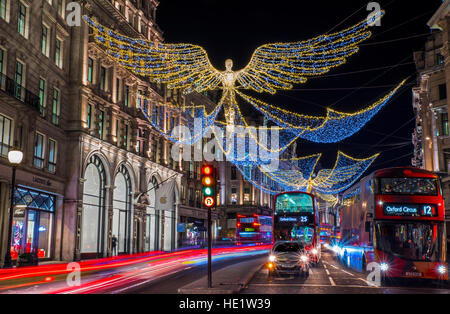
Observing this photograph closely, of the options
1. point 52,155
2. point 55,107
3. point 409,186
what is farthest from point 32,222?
point 409,186

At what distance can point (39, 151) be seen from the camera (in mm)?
31469

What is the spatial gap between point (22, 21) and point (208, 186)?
20.0 metres

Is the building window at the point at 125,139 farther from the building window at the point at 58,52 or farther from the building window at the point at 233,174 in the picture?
Answer: the building window at the point at 233,174

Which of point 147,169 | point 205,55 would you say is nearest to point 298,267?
point 205,55

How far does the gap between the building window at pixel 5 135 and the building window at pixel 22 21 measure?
5502mm

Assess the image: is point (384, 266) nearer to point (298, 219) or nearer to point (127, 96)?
point (298, 219)

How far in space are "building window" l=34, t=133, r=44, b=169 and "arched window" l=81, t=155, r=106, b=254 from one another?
4694 mm

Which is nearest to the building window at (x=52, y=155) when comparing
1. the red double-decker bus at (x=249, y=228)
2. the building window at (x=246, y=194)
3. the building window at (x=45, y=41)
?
the building window at (x=45, y=41)

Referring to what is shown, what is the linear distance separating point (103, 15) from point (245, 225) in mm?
28516

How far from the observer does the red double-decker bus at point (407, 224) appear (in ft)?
62.2
